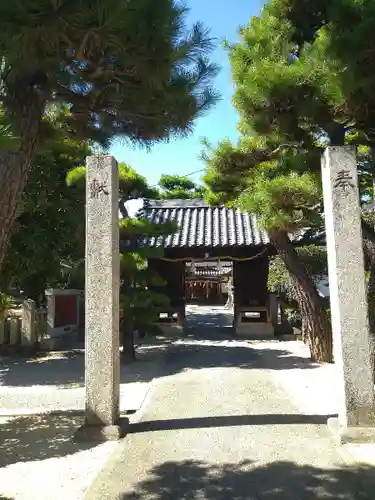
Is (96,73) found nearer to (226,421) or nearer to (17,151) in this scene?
(17,151)

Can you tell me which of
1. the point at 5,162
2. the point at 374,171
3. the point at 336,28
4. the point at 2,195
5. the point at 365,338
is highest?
the point at 336,28

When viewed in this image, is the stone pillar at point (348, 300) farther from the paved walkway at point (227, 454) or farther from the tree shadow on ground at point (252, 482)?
the tree shadow on ground at point (252, 482)

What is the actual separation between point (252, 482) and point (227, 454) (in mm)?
605

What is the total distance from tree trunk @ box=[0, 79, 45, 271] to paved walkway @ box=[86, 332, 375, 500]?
2.19 metres

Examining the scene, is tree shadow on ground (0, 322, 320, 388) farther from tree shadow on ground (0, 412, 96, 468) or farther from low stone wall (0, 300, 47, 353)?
tree shadow on ground (0, 412, 96, 468)

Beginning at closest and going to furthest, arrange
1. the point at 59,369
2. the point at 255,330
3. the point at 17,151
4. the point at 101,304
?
the point at 17,151 < the point at 101,304 < the point at 59,369 < the point at 255,330

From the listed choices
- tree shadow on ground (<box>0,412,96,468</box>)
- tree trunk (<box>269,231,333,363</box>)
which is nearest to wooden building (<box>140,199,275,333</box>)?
tree trunk (<box>269,231,333,363</box>)

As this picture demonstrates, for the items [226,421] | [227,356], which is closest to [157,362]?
[227,356]

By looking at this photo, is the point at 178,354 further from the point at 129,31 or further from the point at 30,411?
the point at 129,31

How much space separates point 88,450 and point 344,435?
257cm

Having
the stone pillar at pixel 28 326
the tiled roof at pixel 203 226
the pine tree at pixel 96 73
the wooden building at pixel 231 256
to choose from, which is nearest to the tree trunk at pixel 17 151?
the pine tree at pixel 96 73

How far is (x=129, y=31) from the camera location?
3.46m

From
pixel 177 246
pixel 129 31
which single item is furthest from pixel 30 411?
A: pixel 177 246

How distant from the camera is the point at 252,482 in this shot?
3588 mm
